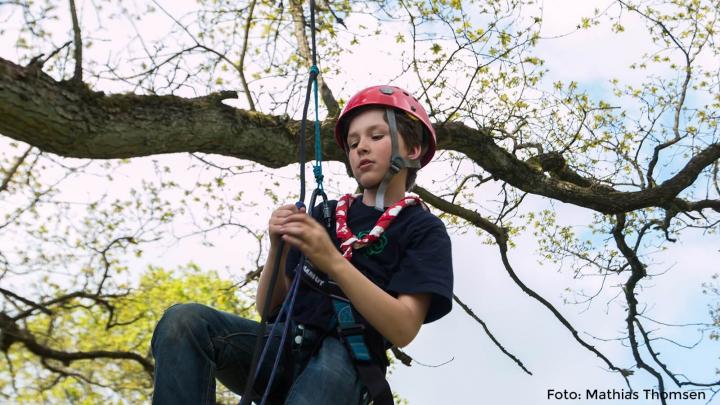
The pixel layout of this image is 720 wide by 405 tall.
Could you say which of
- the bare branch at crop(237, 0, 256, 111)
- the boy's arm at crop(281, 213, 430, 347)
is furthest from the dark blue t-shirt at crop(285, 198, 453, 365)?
the bare branch at crop(237, 0, 256, 111)

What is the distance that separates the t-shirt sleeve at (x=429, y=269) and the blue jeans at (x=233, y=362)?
0.29m

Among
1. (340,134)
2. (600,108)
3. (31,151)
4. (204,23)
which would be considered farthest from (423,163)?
(600,108)

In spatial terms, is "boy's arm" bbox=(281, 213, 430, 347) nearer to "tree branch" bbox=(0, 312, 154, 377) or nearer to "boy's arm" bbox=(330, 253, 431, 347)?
"boy's arm" bbox=(330, 253, 431, 347)

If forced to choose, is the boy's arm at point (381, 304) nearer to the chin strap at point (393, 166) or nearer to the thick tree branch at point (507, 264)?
the chin strap at point (393, 166)

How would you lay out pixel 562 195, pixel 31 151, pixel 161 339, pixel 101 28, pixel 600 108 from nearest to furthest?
pixel 161 339
pixel 101 28
pixel 31 151
pixel 562 195
pixel 600 108

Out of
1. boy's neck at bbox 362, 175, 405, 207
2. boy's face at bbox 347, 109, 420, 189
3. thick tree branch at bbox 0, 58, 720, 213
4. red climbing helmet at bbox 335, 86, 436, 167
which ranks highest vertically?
thick tree branch at bbox 0, 58, 720, 213

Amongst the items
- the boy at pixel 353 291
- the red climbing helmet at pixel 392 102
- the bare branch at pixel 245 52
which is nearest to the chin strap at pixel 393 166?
the boy at pixel 353 291

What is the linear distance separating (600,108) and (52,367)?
5680 mm

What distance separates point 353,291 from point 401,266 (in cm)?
30

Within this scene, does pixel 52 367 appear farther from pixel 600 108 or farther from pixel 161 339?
pixel 600 108

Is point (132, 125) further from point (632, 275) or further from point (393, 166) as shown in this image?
point (632, 275)

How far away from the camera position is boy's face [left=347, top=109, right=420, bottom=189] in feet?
7.97

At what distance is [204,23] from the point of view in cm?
608

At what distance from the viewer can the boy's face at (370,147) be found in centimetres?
243
